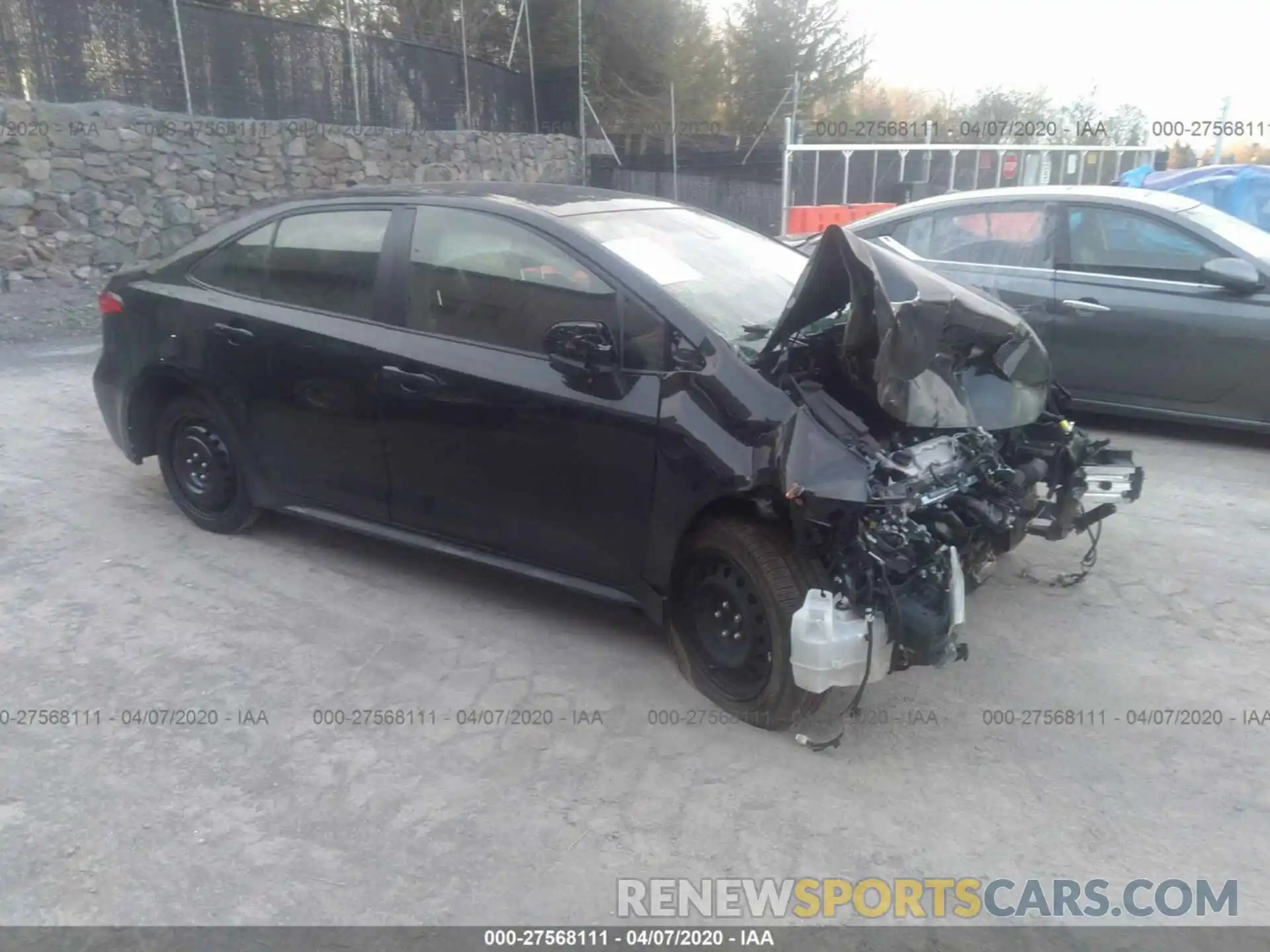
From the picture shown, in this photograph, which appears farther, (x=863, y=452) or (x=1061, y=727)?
(x=1061, y=727)

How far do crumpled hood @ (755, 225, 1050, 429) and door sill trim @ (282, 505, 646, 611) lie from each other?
1066 millimetres

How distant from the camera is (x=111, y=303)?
5.38 m

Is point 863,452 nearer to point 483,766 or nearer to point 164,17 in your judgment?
point 483,766

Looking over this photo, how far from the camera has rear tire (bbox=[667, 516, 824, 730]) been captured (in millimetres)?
3375

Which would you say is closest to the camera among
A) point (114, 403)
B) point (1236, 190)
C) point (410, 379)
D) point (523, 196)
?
point (410, 379)

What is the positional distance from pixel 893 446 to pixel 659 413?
32.0 inches

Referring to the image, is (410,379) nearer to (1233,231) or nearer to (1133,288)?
(1133,288)

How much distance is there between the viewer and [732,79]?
34.6 meters

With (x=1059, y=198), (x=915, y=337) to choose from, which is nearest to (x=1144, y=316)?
(x=1059, y=198)

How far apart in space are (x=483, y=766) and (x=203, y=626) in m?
1.66

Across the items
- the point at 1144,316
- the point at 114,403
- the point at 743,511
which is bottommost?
the point at 114,403

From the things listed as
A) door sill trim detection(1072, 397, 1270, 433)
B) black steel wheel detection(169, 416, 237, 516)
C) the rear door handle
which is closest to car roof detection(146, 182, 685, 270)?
the rear door handle

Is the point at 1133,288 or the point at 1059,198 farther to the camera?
the point at 1059,198

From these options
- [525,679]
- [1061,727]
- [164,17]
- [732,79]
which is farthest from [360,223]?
[732,79]
